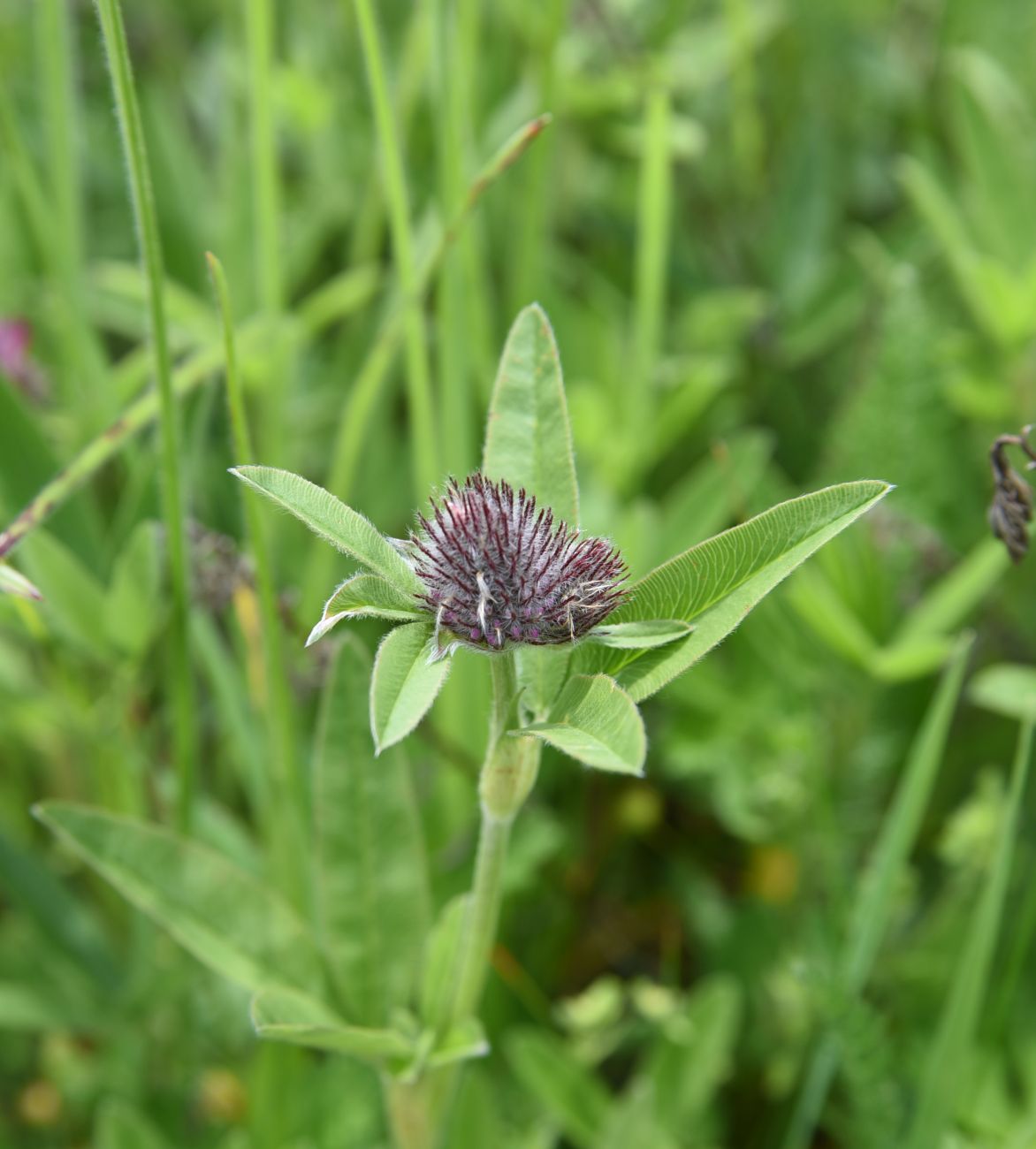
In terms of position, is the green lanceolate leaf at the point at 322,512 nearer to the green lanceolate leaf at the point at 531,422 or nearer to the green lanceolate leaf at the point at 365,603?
the green lanceolate leaf at the point at 365,603

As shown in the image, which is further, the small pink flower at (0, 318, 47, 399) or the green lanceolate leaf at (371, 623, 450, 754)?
the small pink flower at (0, 318, 47, 399)

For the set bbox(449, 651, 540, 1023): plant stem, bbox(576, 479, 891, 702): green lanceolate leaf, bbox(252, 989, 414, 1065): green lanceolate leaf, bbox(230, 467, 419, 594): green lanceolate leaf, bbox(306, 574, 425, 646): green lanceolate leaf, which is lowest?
bbox(252, 989, 414, 1065): green lanceolate leaf

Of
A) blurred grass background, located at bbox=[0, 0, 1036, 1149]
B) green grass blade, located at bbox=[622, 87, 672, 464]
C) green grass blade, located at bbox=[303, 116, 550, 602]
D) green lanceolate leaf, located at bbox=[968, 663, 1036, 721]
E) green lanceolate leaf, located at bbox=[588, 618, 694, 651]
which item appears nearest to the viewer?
green lanceolate leaf, located at bbox=[588, 618, 694, 651]

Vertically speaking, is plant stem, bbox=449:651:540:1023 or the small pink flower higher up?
the small pink flower

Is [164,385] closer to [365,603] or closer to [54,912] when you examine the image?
Result: [365,603]

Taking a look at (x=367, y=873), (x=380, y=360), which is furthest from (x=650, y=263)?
(x=367, y=873)

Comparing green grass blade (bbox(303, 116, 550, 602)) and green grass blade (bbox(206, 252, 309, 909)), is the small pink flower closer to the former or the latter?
green grass blade (bbox(303, 116, 550, 602))

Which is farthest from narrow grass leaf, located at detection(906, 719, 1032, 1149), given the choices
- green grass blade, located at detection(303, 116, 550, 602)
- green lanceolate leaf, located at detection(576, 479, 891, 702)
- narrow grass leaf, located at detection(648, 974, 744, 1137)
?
green grass blade, located at detection(303, 116, 550, 602)

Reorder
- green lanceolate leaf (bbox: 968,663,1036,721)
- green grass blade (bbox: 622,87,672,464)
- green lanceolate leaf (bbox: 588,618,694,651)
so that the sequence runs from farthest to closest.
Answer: green grass blade (bbox: 622,87,672,464)
green lanceolate leaf (bbox: 968,663,1036,721)
green lanceolate leaf (bbox: 588,618,694,651)
